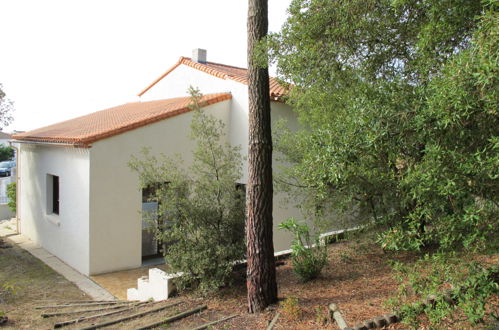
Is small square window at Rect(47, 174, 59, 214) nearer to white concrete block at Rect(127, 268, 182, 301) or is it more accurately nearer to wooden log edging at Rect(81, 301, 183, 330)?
white concrete block at Rect(127, 268, 182, 301)

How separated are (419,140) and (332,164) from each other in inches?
30.7

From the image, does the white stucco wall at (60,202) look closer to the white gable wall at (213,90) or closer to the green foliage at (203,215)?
the green foliage at (203,215)

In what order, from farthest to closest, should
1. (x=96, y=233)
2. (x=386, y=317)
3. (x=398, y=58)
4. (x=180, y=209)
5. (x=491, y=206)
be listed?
(x=96, y=233) → (x=180, y=209) → (x=398, y=58) → (x=386, y=317) → (x=491, y=206)

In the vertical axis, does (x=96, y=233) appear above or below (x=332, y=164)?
below

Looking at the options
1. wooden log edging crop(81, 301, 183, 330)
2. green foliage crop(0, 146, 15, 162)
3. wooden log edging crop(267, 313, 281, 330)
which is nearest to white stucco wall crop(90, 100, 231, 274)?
wooden log edging crop(81, 301, 183, 330)

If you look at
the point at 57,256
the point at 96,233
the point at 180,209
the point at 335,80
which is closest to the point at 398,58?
the point at 335,80

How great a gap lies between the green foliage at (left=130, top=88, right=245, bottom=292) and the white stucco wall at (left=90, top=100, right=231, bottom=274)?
11.3 feet

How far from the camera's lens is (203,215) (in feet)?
23.1

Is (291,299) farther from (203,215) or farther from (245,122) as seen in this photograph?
(245,122)

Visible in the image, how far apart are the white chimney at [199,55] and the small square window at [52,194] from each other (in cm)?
751

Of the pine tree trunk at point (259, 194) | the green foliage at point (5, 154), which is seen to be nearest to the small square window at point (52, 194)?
the pine tree trunk at point (259, 194)

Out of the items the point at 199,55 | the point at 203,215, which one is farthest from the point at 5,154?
the point at 203,215

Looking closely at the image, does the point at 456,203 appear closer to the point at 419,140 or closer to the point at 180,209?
the point at 419,140

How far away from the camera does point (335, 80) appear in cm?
613
